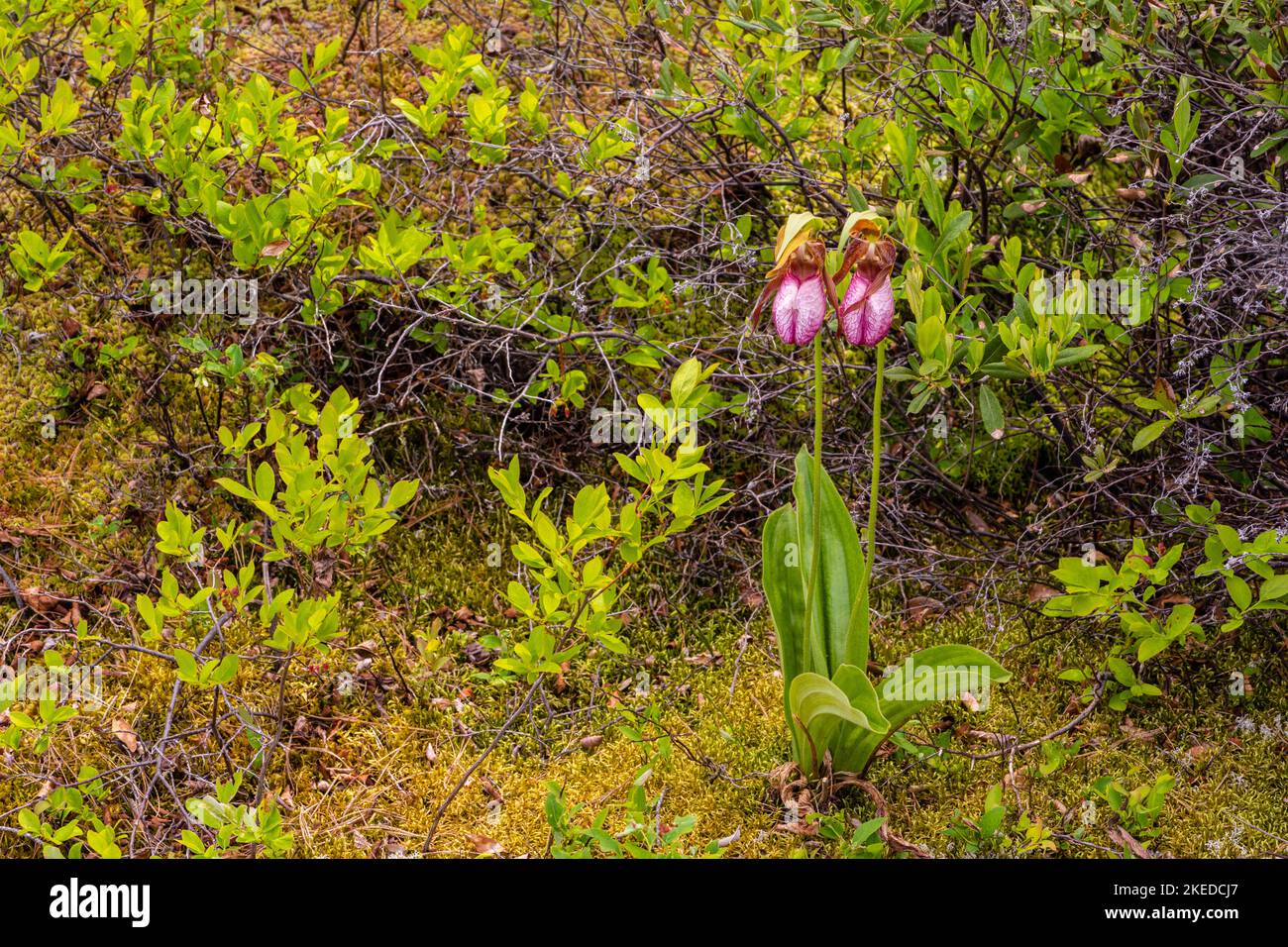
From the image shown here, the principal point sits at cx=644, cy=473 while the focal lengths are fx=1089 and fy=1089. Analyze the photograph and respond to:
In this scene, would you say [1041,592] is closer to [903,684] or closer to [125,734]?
[903,684]

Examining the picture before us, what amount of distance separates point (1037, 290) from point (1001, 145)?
0.66m

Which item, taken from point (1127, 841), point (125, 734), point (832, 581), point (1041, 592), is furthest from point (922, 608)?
point (125, 734)

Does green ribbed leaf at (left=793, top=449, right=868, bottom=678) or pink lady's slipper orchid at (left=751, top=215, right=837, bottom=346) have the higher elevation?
pink lady's slipper orchid at (left=751, top=215, right=837, bottom=346)

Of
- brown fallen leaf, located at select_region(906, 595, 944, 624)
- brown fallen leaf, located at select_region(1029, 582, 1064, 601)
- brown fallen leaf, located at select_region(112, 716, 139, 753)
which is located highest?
brown fallen leaf, located at select_region(1029, 582, 1064, 601)

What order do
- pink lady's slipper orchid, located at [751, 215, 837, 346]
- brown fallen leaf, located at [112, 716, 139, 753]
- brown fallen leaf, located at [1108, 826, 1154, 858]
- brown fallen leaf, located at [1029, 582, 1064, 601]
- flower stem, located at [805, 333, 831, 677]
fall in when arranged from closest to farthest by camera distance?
pink lady's slipper orchid, located at [751, 215, 837, 346] < flower stem, located at [805, 333, 831, 677] < brown fallen leaf, located at [1108, 826, 1154, 858] < brown fallen leaf, located at [112, 716, 139, 753] < brown fallen leaf, located at [1029, 582, 1064, 601]

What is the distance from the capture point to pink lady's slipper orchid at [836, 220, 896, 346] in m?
2.09

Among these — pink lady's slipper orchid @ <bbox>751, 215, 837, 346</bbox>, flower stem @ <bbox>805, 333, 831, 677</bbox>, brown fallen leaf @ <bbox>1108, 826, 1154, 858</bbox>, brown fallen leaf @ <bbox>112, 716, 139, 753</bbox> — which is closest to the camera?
pink lady's slipper orchid @ <bbox>751, 215, 837, 346</bbox>

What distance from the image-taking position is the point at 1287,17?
2672 millimetres

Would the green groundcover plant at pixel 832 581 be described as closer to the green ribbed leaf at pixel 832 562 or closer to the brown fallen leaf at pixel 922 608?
the green ribbed leaf at pixel 832 562

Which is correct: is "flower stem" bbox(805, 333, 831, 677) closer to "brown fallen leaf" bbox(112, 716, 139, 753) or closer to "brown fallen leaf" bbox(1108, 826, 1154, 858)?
"brown fallen leaf" bbox(1108, 826, 1154, 858)

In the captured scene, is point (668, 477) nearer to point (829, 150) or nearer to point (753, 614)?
point (753, 614)

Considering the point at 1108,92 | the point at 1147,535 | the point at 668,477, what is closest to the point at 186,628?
the point at 668,477

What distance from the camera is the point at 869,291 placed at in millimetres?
2090

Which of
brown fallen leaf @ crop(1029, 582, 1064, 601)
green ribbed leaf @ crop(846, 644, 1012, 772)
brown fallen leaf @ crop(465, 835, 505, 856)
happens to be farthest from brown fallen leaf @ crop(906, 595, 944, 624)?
brown fallen leaf @ crop(465, 835, 505, 856)
